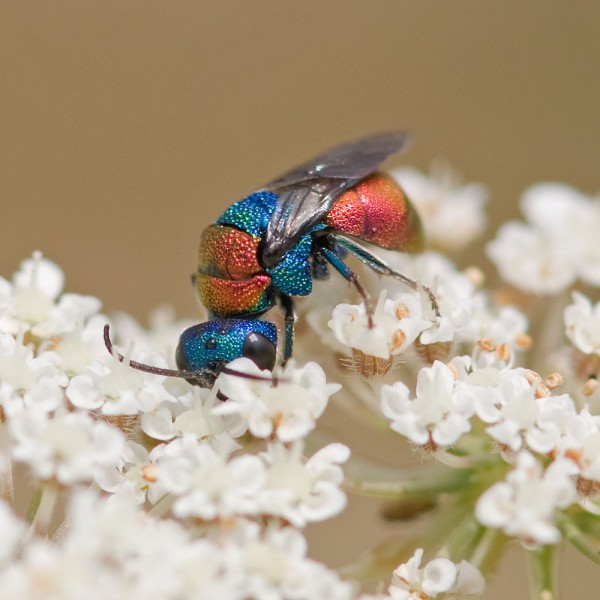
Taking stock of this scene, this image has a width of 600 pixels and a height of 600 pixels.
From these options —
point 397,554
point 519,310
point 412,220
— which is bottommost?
point 397,554

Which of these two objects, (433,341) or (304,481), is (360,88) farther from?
(304,481)

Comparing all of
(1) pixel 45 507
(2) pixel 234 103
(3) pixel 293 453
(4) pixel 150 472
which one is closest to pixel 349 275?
(3) pixel 293 453

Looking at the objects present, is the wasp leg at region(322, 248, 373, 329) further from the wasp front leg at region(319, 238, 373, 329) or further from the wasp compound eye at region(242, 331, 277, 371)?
the wasp compound eye at region(242, 331, 277, 371)

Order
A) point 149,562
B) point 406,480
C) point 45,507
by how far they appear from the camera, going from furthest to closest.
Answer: point 406,480 → point 45,507 → point 149,562

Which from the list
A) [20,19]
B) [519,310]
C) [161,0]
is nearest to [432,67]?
[161,0]

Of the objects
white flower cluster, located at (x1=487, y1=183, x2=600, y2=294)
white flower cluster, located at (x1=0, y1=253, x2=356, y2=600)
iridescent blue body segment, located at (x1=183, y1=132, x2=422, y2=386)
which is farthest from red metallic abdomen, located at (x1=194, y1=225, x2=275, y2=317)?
white flower cluster, located at (x1=487, y1=183, x2=600, y2=294)

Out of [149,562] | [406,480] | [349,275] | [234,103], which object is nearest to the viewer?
[149,562]

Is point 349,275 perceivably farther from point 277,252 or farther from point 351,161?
point 351,161
